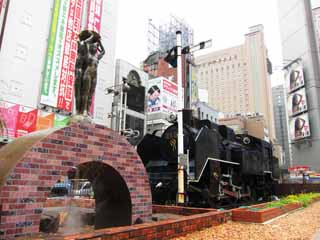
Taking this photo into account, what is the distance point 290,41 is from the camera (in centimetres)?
4159

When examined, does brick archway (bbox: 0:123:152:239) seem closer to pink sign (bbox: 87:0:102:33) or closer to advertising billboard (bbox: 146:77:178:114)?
pink sign (bbox: 87:0:102:33)

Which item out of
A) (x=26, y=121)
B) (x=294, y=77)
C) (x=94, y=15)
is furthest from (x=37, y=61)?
(x=294, y=77)

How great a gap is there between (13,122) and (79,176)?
16.2 m

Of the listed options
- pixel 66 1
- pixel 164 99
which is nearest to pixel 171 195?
pixel 66 1

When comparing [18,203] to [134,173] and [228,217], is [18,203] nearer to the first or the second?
[134,173]

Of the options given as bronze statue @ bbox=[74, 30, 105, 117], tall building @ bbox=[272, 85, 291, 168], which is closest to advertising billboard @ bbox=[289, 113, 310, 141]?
bronze statue @ bbox=[74, 30, 105, 117]

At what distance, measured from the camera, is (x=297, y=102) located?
38.9m

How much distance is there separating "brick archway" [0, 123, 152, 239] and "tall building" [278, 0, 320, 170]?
37548mm

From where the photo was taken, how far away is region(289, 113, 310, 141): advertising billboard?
124ft

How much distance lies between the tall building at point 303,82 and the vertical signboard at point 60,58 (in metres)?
29.8

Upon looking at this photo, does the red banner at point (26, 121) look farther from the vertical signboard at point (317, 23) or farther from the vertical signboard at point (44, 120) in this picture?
the vertical signboard at point (317, 23)

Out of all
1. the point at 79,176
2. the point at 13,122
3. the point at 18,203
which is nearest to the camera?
the point at 18,203

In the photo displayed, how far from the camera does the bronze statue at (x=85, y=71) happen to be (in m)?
4.90

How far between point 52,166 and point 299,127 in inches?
1571
